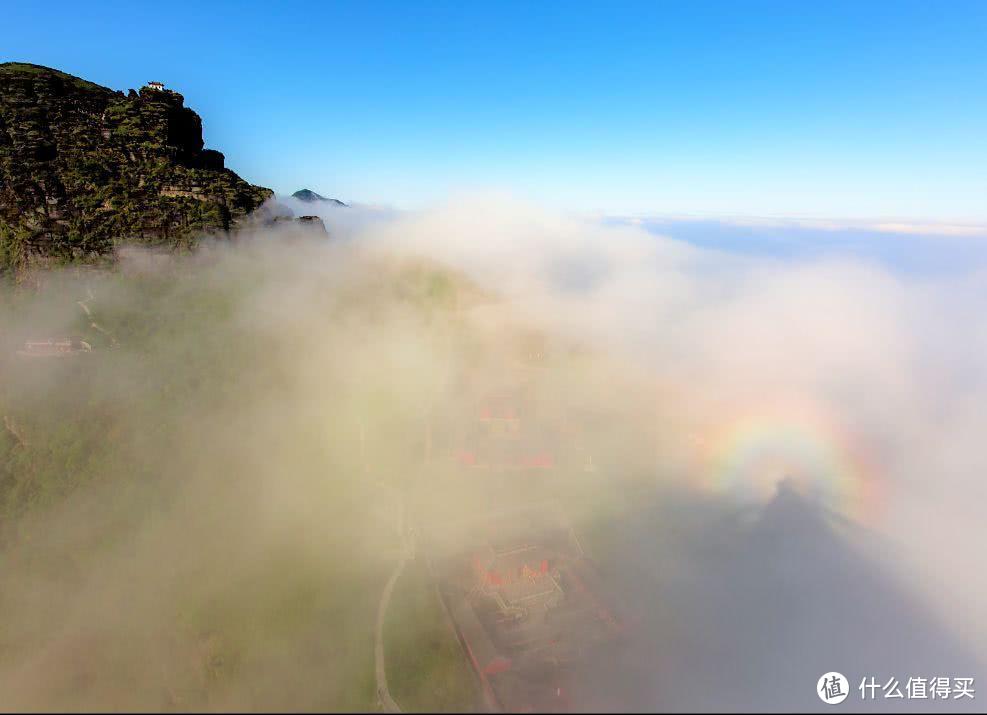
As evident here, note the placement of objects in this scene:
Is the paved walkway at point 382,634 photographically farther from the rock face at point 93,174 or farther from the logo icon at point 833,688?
the rock face at point 93,174

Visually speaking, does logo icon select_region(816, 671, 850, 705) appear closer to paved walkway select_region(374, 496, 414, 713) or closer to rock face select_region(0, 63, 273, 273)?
paved walkway select_region(374, 496, 414, 713)

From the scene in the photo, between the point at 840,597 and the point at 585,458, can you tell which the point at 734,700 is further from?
the point at 585,458

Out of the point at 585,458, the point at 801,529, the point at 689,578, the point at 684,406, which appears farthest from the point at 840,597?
the point at 684,406

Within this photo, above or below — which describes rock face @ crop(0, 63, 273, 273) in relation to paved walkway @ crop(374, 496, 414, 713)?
above

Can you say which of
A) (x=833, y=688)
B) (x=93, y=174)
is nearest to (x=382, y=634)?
(x=833, y=688)

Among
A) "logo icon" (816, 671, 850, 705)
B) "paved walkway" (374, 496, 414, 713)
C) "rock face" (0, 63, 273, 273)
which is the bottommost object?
"logo icon" (816, 671, 850, 705)

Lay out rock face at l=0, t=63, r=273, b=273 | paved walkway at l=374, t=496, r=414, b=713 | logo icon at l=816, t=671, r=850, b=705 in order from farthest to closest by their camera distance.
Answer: rock face at l=0, t=63, r=273, b=273, logo icon at l=816, t=671, r=850, b=705, paved walkway at l=374, t=496, r=414, b=713

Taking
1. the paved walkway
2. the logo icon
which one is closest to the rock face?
the paved walkway
